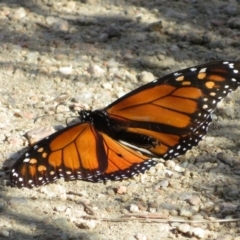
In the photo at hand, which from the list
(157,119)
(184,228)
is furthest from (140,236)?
(157,119)

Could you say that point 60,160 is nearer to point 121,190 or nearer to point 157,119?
point 121,190

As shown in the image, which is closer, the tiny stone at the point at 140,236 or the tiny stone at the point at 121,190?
the tiny stone at the point at 140,236

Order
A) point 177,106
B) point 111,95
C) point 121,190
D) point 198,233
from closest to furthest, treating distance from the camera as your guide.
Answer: point 198,233 → point 121,190 → point 177,106 → point 111,95

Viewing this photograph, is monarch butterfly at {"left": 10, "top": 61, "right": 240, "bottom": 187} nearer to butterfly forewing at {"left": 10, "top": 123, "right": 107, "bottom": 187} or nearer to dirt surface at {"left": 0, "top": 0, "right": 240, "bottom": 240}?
butterfly forewing at {"left": 10, "top": 123, "right": 107, "bottom": 187}

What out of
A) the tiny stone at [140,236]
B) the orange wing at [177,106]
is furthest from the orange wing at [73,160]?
the tiny stone at [140,236]

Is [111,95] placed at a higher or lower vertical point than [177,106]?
lower

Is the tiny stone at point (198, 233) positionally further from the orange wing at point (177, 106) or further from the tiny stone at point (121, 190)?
the orange wing at point (177, 106)

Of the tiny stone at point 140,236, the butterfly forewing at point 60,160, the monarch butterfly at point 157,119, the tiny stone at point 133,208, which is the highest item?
the monarch butterfly at point 157,119

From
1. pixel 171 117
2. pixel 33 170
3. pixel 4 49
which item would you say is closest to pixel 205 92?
pixel 171 117
